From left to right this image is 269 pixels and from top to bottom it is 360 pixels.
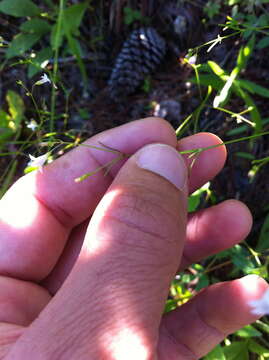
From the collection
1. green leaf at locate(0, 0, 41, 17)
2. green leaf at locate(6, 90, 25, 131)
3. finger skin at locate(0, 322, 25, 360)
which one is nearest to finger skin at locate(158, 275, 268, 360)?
finger skin at locate(0, 322, 25, 360)

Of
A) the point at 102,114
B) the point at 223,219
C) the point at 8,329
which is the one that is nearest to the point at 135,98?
the point at 102,114

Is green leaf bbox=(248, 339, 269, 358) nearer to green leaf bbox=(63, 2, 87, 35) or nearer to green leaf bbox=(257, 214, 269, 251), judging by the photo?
green leaf bbox=(257, 214, 269, 251)

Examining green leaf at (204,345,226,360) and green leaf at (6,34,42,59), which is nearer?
green leaf at (204,345,226,360)

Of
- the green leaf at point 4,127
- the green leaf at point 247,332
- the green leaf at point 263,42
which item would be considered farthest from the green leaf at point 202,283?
the green leaf at point 4,127

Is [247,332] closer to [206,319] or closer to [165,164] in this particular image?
[206,319]

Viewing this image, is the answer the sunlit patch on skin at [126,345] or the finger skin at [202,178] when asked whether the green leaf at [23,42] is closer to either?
the finger skin at [202,178]

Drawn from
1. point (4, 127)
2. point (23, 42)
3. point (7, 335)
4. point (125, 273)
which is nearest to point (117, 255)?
point (125, 273)
